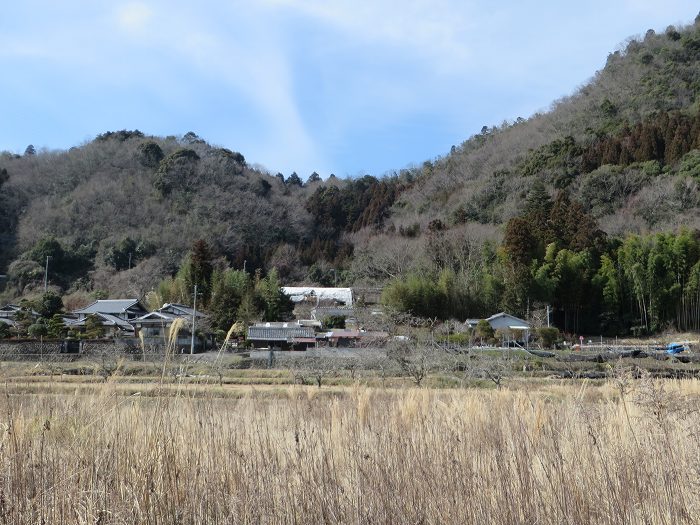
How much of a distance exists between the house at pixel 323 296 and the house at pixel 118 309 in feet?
31.8

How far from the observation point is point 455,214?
2025 inches

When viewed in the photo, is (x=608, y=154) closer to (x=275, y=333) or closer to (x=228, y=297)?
(x=228, y=297)

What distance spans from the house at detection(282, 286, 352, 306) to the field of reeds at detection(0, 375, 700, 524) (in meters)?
36.9

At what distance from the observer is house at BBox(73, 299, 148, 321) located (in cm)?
3391

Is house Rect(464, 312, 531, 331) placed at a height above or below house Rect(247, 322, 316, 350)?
above

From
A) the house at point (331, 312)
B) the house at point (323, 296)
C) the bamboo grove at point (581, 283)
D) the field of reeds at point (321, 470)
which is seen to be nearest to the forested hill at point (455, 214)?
the bamboo grove at point (581, 283)

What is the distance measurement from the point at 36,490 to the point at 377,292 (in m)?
38.5

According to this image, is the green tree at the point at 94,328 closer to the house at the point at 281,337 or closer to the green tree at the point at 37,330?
the green tree at the point at 37,330

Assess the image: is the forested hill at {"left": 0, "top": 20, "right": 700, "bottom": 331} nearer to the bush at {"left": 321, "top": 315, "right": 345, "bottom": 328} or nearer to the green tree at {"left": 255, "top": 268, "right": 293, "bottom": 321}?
the bush at {"left": 321, "top": 315, "right": 345, "bottom": 328}

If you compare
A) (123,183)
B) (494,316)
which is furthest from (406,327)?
(123,183)

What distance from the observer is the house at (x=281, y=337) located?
90.0 ft

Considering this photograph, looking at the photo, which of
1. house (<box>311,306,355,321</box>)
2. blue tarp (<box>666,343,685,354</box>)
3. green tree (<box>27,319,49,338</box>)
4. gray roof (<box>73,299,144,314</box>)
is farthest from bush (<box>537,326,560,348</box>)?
gray roof (<box>73,299,144,314</box>)

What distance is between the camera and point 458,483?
2.76m

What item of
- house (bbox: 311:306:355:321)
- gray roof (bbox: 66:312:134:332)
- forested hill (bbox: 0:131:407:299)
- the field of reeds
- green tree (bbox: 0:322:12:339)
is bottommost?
the field of reeds
